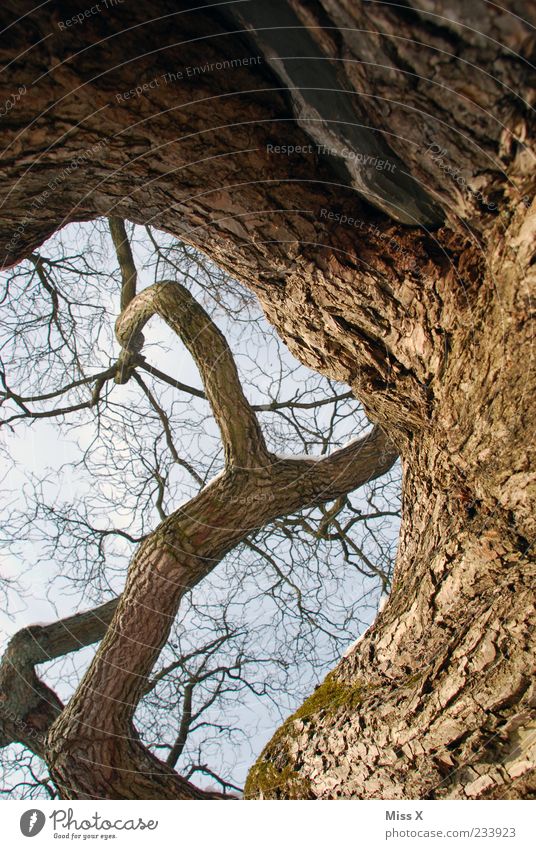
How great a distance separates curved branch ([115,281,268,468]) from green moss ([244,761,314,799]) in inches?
53.5

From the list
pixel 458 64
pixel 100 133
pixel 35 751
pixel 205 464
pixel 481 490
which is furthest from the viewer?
pixel 205 464

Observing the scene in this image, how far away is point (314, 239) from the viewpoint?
141 centimetres

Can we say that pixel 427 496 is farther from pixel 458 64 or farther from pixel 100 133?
pixel 100 133

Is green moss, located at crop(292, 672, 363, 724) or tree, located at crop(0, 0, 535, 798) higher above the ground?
tree, located at crop(0, 0, 535, 798)

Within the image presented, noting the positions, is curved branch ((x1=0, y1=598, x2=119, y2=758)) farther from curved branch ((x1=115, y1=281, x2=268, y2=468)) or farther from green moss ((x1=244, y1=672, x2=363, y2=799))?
green moss ((x1=244, y1=672, x2=363, y2=799))
